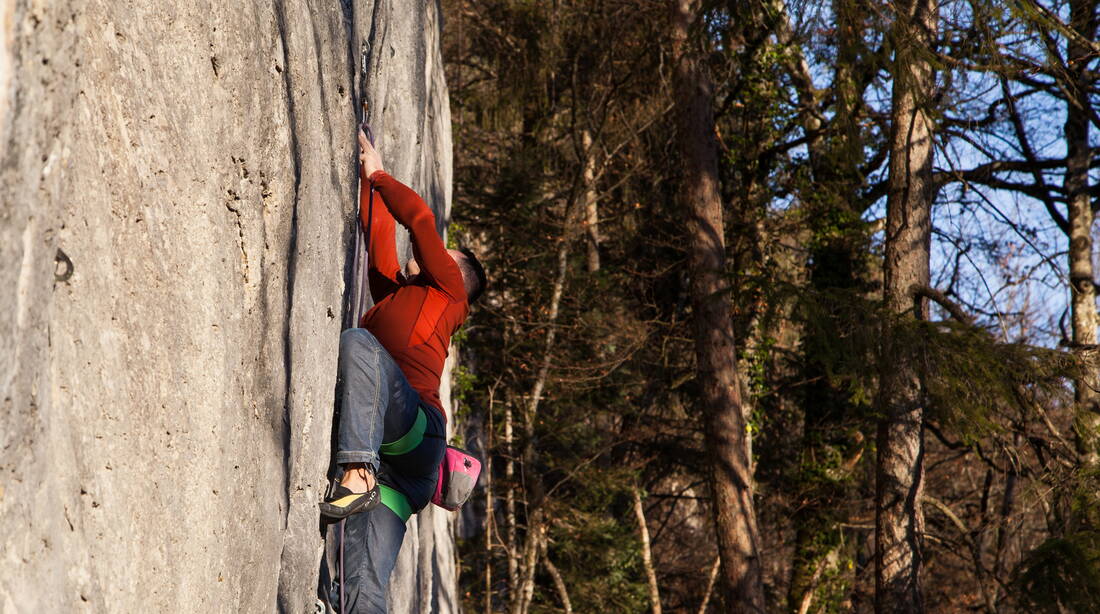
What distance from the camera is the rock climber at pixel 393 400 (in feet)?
12.0

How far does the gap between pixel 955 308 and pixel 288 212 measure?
22.8ft

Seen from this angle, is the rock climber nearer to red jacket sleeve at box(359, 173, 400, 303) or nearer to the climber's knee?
the climber's knee

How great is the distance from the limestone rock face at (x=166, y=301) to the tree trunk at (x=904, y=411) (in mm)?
6242

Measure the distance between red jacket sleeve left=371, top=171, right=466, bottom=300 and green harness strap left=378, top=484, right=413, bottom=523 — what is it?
85 cm

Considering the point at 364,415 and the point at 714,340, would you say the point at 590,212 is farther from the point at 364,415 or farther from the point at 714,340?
the point at 364,415

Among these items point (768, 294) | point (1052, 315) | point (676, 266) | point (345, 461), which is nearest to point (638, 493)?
point (676, 266)

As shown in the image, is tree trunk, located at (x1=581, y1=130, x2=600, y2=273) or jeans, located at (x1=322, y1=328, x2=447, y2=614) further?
tree trunk, located at (x1=581, y1=130, x2=600, y2=273)

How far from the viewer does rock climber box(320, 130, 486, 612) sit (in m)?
3.66

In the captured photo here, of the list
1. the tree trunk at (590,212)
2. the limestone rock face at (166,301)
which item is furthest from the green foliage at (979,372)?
the tree trunk at (590,212)

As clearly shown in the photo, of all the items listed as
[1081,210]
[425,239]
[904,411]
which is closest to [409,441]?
[425,239]

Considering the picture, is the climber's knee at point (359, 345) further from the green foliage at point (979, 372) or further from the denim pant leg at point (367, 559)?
the green foliage at point (979, 372)

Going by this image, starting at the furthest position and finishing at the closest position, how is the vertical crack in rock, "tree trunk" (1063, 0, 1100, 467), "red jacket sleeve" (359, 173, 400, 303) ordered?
"tree trunk" (1063, 0, 1100, 467), "red jacket sleeve" (359, 173, 400, 303), the vertical crack in rock

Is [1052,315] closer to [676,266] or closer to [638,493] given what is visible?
[676,266]

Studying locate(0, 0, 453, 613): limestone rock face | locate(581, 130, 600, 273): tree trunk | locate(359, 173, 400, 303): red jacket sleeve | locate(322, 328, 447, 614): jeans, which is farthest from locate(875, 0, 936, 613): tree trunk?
locate(0, 0, 453, 613): limestone rock face
